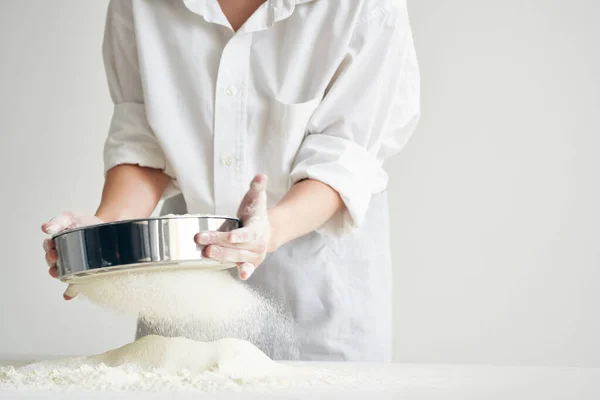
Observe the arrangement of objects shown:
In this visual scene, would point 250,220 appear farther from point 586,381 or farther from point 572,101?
point 572,101

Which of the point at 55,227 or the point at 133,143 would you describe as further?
the point at 133,143

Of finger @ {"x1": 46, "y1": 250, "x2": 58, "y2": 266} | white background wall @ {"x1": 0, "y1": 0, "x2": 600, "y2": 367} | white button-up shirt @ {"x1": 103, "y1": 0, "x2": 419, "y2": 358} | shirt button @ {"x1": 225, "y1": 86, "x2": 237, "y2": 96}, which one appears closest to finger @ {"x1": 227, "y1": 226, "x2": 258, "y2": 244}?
finger @ {"x1": 46, "y1": 250, "x2": 58, "y2": 266}

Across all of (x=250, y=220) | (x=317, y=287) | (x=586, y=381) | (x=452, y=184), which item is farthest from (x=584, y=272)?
(x=250, y=220)

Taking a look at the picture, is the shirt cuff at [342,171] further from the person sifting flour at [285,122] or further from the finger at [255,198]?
the finger at [255,198]

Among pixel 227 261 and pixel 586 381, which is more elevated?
pixel 227 261

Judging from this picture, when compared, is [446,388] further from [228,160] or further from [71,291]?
[228,160]

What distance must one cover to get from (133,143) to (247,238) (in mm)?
604

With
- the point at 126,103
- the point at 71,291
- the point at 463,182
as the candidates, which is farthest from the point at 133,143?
the point at 463,182

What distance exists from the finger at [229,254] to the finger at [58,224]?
241mm

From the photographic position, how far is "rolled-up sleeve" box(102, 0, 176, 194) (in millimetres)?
1440

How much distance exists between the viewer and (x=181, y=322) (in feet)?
3.65

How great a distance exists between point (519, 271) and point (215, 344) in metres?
1.87

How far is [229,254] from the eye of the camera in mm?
924

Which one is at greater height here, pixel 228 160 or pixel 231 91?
pixel 231 91
